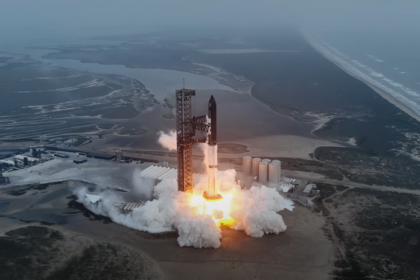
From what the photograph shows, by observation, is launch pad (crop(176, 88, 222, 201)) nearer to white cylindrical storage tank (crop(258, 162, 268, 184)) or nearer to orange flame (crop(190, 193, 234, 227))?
orange flame (crop(190, 193, 234, 227))

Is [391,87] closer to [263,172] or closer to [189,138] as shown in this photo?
[263,172]

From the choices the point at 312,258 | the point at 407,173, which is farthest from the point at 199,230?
→ the point at 407,173

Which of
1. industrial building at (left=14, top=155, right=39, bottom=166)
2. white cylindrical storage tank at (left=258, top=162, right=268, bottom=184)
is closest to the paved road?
white cylindrical storage tank at (left=258, top=162, right=268, bottom=184)

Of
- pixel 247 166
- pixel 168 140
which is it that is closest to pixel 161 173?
pixel 247 166

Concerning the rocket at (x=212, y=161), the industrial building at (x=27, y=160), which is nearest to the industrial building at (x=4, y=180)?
the industrial building at (x=27, y=160)

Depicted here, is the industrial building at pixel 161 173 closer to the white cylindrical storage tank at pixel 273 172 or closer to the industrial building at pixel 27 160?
the white cylindrical storage tank at pixel 273 172

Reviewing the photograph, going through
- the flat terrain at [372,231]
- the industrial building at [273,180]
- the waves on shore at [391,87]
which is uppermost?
the waves on shore at [391,87]

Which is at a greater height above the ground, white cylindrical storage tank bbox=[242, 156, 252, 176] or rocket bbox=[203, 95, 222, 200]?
rocket bbox=[203, 95, 222, 200]
